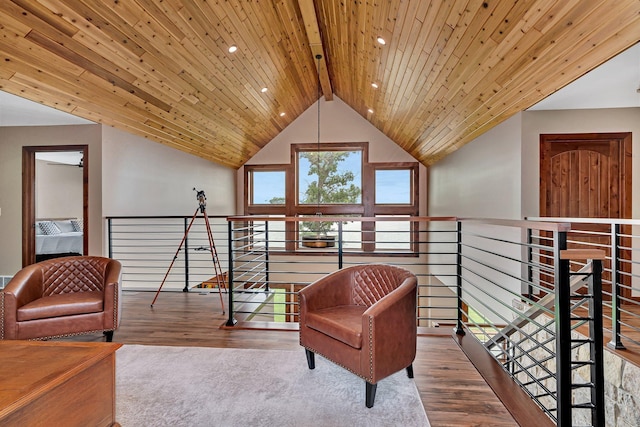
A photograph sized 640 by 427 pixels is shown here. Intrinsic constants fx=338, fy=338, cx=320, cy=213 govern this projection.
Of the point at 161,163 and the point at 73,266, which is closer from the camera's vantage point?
the point at 73,266

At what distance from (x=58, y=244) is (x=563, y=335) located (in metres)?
7.73

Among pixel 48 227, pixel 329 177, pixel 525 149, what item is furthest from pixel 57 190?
pixel 525 149

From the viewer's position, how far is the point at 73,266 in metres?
3.09

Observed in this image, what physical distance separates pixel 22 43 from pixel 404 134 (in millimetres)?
5111

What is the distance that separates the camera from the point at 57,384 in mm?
1260

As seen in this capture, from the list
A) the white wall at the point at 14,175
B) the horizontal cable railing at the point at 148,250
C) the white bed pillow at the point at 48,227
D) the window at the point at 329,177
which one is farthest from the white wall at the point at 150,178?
the white bed pillow at the point at 48,227

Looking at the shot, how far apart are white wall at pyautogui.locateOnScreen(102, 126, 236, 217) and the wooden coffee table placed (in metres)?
3.35

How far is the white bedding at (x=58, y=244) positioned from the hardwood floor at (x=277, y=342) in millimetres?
2921

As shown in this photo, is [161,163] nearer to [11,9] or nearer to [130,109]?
[130,109]

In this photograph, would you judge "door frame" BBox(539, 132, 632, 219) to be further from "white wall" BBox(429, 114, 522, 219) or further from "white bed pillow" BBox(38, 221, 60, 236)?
"white bed pillow" BBox(38, 221, 60, 236)

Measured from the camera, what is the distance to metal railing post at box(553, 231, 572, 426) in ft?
4.88

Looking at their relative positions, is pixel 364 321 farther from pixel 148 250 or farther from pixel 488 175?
pixel 148 250

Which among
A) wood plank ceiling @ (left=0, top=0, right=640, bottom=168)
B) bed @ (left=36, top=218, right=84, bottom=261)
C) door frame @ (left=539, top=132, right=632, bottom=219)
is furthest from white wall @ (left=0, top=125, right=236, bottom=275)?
door frame @ (left=539, top=132, right=632, bottom=219)

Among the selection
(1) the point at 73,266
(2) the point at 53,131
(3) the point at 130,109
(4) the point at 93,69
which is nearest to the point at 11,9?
(4) the point at 93,69
